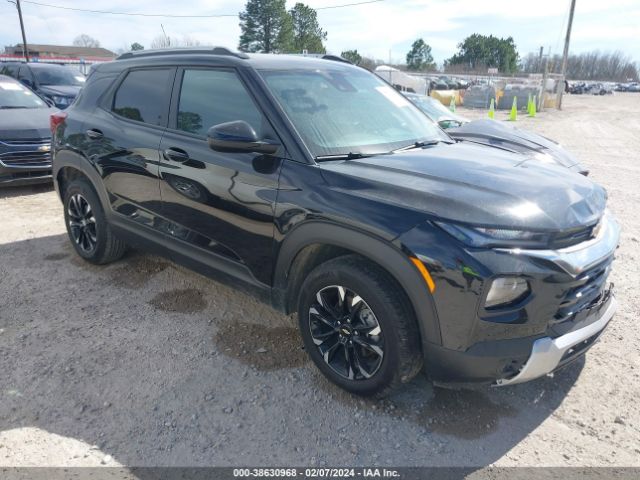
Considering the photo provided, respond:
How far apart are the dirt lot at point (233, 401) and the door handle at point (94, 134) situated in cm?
130

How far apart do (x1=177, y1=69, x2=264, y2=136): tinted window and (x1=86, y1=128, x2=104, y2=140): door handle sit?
102 cm

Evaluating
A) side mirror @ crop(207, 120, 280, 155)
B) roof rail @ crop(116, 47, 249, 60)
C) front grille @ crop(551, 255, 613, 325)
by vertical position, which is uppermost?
roof rail @ crop(116, 47, 249, 60)

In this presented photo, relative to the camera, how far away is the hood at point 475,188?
7.77ft

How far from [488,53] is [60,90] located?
9941cm

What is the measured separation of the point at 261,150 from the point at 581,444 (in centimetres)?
231

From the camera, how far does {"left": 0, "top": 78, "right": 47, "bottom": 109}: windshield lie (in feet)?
27.0

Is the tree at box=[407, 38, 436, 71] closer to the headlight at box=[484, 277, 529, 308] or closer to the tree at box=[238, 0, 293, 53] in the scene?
the tree at box=[238, 0, 293, 53]

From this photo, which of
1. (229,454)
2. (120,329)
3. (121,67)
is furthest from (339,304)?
(121,67)

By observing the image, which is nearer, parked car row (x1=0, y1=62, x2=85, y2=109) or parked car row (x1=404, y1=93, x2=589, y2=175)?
parked car row (x1=404, y1=93, x2=589, y2=175)

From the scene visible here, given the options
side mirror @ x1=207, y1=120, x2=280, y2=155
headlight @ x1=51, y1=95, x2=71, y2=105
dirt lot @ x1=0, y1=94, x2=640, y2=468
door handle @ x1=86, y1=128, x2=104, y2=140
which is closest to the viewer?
dirt lot @ x1=0, y1=94, x2=640, y2=468

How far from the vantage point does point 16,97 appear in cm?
845

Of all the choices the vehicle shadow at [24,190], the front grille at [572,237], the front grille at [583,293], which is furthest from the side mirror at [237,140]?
the vehicle shadow at [24,190]

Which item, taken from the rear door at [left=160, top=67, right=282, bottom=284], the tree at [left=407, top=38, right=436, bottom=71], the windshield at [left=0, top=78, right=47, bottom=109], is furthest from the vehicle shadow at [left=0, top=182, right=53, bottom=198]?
the tree at [left=407, top=38, right=436, bottom=71]

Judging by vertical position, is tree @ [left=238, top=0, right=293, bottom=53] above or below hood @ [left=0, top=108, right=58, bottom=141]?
above
